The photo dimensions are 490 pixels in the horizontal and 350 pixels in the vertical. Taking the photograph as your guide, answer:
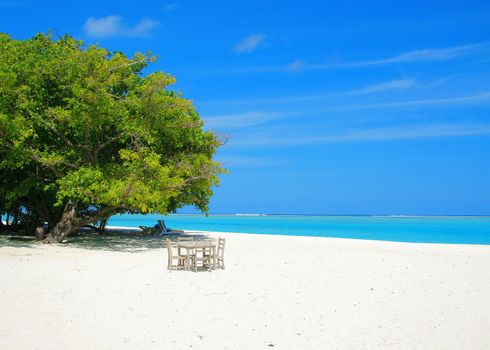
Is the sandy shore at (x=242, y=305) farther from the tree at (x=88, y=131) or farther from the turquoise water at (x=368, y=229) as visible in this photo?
the turquoise water at (x=368, y=229)

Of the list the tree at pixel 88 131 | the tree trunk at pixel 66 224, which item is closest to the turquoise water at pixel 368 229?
the tree at pixel 88 131

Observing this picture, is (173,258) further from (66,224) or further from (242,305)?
(66,224)

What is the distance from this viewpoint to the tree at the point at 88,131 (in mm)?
19281

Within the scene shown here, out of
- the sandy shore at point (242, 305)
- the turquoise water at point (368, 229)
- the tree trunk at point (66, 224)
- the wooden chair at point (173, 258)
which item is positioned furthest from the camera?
the turquoise water at point (368, 229)

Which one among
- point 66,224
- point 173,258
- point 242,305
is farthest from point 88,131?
point 242,305

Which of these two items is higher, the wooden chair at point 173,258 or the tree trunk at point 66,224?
the tree trunk at point 66,224

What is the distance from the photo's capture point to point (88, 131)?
2030cm

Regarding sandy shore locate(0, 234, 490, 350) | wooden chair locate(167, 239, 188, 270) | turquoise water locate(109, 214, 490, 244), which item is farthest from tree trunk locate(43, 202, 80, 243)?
turquoise water locate(109, 214, 490, 244)

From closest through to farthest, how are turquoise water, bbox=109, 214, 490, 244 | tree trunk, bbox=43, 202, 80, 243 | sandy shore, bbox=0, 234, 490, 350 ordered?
1. sandy shore, bbox=0, 234, 490, 350
2. tree trunk, bbox=43, 202, 80, 243
3. turquoise water, bbox=109, 214, 490, 244

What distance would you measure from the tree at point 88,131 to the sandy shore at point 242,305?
159 inches

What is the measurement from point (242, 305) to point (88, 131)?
43.8 ft

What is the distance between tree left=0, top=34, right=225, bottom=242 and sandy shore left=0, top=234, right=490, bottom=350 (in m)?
4.05

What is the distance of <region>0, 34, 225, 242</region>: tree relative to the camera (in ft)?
63.3

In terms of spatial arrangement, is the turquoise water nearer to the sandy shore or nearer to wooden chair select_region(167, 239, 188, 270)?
the sandy shore
